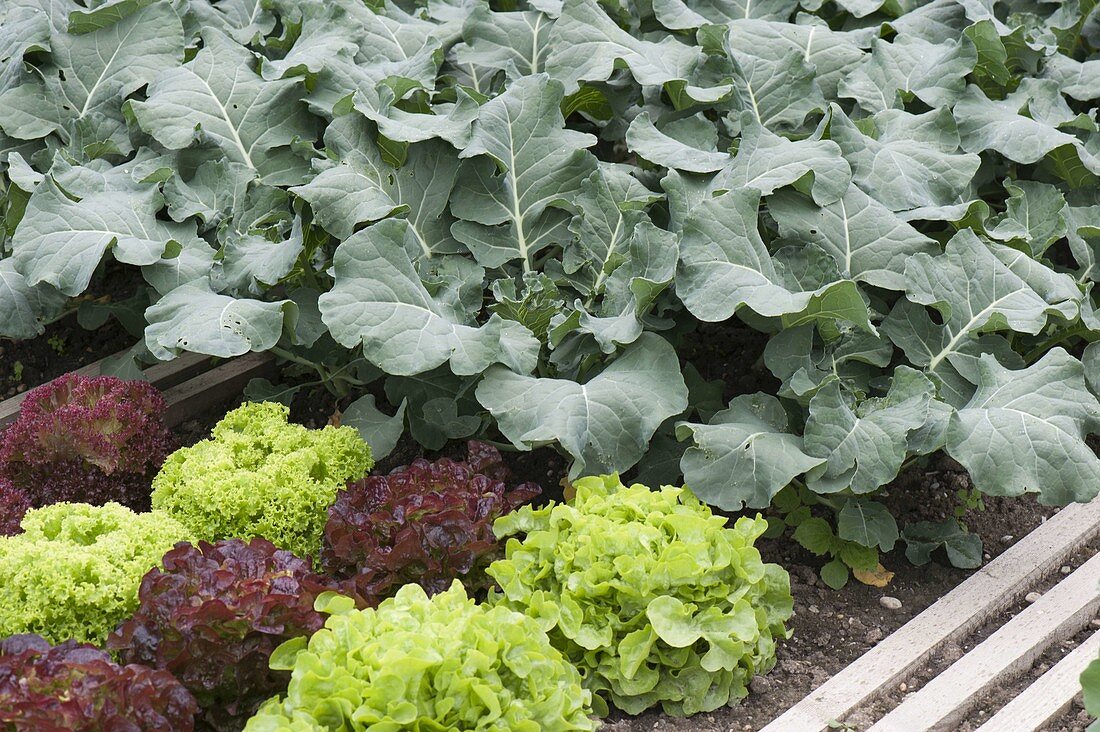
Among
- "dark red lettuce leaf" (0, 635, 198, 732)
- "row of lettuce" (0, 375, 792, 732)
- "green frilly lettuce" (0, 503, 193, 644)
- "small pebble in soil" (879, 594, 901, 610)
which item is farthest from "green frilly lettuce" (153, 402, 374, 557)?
"small pebble in soil" (879, 594, 901, 610)

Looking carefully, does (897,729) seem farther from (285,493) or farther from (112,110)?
(112,110)

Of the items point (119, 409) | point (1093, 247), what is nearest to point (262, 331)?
point (119, 409)

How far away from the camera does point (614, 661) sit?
8.06 ft

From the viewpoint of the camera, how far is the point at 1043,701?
2.46 m

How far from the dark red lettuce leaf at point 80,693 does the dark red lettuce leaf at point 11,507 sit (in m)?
0.69

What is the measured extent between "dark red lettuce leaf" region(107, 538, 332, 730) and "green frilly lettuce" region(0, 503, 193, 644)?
0.26ft

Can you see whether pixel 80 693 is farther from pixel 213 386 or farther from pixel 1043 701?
pixel 1043 701

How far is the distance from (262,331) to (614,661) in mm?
1233

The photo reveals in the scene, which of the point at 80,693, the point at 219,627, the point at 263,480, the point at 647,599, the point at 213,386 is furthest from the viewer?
the point at 213,386

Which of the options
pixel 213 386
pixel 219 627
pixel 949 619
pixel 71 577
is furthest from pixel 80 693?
pixel 949 619

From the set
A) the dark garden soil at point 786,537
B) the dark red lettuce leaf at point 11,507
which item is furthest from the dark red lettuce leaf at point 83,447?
the dark garden soil at point 786,537

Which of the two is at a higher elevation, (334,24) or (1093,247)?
(334,24)

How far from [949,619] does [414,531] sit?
139 cm

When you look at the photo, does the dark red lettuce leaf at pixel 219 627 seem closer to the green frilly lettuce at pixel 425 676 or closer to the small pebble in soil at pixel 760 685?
the green frilly lettuce at pixel 425 676
